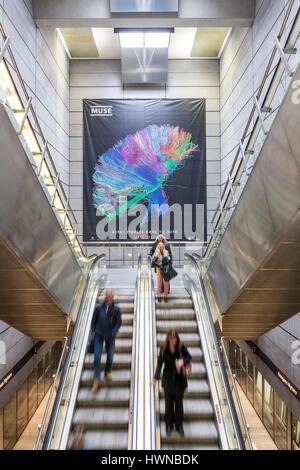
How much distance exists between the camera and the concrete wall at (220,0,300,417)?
10289 mm

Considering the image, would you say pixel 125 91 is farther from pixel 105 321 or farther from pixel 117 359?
pixel 105 321

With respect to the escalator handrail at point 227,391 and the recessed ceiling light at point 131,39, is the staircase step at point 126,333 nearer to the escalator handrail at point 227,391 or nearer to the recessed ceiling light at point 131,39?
the escalator handrail at point 227,391

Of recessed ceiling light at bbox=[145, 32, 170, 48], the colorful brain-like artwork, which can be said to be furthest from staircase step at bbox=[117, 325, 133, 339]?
recessed ceiling light at bbox=[145, 32, 170, 48]

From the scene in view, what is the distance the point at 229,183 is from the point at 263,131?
2411 millimetres

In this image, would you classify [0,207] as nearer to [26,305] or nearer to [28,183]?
[28,183]

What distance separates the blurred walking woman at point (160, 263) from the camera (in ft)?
29.9

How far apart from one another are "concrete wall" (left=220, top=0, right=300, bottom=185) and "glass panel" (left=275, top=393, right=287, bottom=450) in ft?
27.7

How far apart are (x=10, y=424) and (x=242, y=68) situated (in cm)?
1346

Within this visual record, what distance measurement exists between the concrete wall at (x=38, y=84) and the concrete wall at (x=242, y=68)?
6760 mm

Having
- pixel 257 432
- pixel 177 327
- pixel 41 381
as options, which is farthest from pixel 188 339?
pixel 41 381

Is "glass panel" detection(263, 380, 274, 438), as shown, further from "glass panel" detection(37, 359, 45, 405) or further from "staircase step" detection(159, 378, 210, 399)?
"glass panel" detection(37, 359, 45, 405)

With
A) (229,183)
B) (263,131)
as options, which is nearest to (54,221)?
(229,183)

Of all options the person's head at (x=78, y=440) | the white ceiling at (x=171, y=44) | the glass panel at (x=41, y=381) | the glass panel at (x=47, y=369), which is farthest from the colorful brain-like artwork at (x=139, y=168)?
the person's head at (x=78, y=440)

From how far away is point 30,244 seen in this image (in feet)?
18.8
